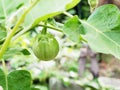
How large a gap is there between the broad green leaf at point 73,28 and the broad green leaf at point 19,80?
0.21 m

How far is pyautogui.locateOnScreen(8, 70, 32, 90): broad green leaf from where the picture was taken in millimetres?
803

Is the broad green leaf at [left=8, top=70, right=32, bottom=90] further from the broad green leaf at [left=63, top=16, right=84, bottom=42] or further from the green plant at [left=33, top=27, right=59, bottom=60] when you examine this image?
the broad green leaf at [left=63, top=16, right=84, bottom=42]

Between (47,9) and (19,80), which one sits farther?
(19,80)

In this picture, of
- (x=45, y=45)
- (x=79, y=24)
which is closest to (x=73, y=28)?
(x=79, y=24)

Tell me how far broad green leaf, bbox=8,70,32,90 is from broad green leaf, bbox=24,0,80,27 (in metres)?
0.17

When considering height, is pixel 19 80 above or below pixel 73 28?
below

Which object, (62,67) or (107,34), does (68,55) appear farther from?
(107,34)

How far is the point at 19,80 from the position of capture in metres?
0.81

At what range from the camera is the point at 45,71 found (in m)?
3.46

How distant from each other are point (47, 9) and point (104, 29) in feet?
0.33

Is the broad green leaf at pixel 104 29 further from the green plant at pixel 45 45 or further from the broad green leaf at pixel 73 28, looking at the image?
the green plant at pixel 45 45

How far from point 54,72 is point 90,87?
1.97ft

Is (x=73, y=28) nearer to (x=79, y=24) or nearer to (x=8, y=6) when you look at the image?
(x=79, y=24)

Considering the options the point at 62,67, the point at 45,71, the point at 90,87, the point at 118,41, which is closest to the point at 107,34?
the point at 118,41
